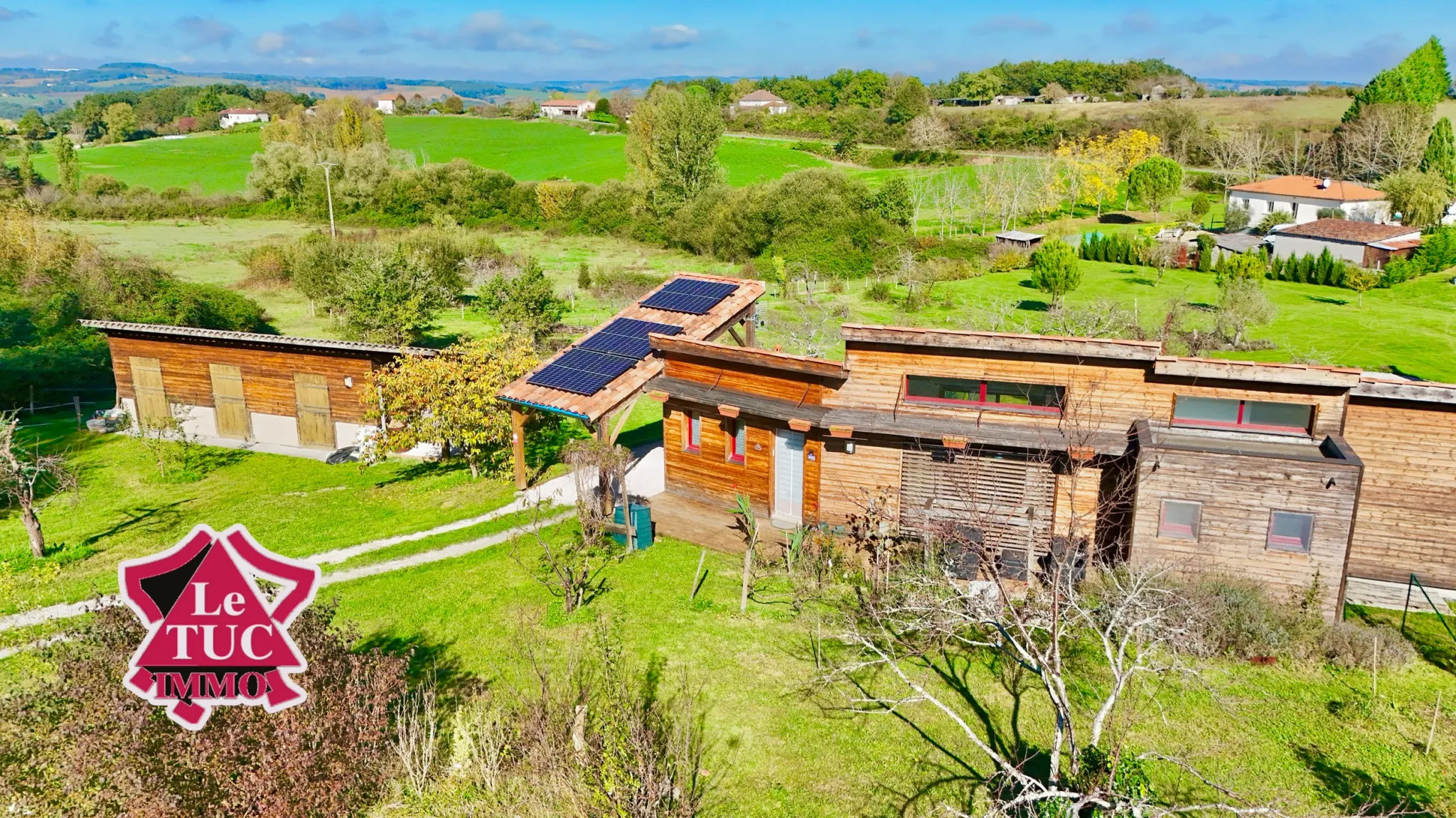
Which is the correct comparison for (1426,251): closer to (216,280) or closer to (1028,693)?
(1028,693)

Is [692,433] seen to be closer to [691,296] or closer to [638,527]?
[638,527]

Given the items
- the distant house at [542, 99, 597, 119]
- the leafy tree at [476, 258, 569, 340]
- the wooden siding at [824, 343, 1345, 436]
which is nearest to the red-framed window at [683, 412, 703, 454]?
the wooden siding at [824, 343, 1345, 436]

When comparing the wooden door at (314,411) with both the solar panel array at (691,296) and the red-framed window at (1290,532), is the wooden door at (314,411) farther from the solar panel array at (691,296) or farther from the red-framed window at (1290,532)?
the red-framed window at (1290,532)

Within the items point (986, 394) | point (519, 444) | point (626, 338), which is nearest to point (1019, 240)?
point (626, 338)

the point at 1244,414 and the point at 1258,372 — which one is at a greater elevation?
the point at 1258,372

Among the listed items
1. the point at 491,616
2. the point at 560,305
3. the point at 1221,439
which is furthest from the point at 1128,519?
the point at 560,305

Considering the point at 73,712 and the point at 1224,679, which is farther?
the point at 1224,679

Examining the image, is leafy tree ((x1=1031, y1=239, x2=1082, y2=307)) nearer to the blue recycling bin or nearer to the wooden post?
the wooden post
